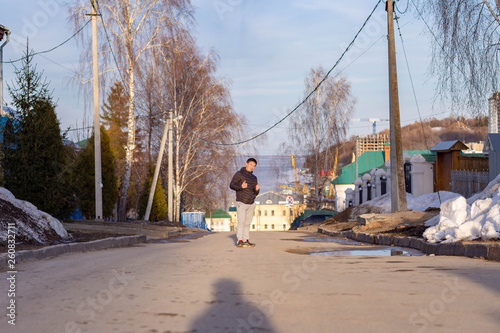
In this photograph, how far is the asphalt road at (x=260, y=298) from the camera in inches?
160

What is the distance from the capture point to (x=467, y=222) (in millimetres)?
10023

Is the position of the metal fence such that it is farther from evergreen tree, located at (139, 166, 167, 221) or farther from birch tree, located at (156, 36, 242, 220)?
evergreen tree, located at (139, 166, 167, 221)

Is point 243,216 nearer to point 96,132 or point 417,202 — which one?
point 96,132

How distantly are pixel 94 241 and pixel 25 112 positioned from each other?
6.84m

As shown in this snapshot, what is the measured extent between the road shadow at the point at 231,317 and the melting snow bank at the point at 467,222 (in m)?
5.80

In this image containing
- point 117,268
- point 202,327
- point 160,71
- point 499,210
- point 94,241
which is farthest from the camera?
point 160,71

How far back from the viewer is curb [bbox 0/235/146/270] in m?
9.38

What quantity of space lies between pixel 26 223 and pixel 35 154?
5648 millimetres

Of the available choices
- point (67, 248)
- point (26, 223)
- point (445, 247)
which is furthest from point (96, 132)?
point (445, 247)

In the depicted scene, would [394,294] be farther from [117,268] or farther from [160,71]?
[160,71]

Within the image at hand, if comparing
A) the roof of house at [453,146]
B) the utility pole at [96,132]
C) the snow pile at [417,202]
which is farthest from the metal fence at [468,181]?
the utility pole at [96,132]

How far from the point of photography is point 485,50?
15.0 metres

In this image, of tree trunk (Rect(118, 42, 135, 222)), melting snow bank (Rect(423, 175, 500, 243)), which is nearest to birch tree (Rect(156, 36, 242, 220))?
tree trunk (Rect(118, 42, 135, 222))

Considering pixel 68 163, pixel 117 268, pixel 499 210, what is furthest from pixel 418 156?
pixel 117 268
